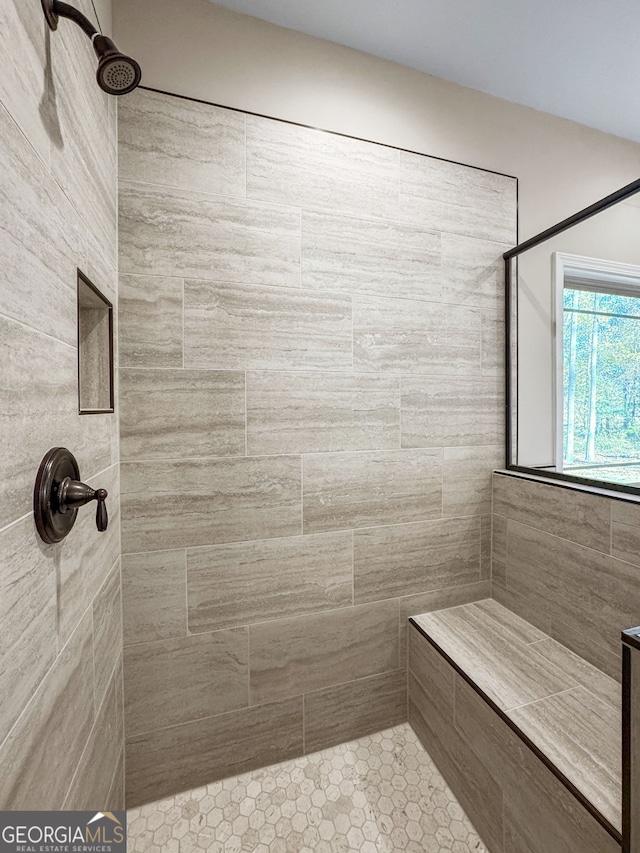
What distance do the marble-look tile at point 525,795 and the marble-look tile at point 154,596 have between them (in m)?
0.98

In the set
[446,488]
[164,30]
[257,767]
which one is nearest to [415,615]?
[446,488]

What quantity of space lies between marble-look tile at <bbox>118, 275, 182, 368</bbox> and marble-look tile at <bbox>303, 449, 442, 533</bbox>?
619 millimetres

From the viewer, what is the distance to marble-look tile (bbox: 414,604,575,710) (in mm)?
1153

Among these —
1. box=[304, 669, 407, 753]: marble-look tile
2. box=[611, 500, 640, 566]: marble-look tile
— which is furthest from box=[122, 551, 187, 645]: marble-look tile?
box=[611, 500, 640, 566]: marble-look tile

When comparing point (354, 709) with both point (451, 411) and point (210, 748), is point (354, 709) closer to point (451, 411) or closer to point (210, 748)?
point (210, 748)

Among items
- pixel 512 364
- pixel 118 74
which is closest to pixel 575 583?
pixel 512 364

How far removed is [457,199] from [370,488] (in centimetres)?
126

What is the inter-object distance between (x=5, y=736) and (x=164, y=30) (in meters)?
1.88

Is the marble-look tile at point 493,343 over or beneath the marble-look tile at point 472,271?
beneath

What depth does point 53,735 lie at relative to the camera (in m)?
0.70

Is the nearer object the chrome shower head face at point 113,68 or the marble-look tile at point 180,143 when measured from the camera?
the chrome shower head face at point 113,68

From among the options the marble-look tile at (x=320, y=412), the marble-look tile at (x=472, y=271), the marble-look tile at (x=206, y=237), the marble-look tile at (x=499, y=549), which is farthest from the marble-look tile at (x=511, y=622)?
the marble-look tile at (x=206, y=237)

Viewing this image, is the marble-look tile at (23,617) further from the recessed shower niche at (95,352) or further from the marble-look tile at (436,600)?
the marble-look tile at (436,600)

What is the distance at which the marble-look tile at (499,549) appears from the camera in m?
1.64
